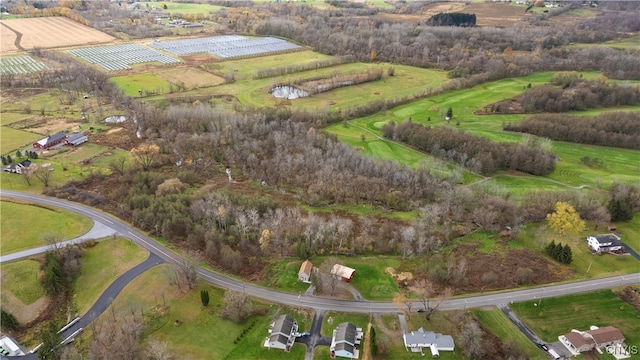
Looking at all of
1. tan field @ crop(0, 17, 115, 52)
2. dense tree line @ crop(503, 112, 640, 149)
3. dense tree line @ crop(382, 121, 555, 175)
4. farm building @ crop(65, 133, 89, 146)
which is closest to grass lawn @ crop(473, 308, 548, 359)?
dense tree line @ crop(382, 121, 555, 175)

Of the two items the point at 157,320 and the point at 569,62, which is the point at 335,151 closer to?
the point at 157,320

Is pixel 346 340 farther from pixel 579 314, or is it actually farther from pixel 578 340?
pixel 579 314

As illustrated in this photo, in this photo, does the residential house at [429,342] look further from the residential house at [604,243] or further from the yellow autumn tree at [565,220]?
the residential house at [604,243]

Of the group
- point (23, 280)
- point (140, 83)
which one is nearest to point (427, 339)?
point (23, 280)

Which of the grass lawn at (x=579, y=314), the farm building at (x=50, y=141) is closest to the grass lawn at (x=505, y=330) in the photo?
the grass lawn at (x=579, y=314)

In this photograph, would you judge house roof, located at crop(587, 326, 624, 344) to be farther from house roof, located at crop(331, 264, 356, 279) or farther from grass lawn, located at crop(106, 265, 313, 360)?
grass lawn, located at crop(106, 265, 313, 360)

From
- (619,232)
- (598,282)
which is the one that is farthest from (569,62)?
(598,282)

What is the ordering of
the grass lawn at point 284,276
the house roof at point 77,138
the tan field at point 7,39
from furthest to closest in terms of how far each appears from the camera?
1. the tan field at point 7,39
2. the house roof at point 77,138
3. the grass lawn at point 284,276
